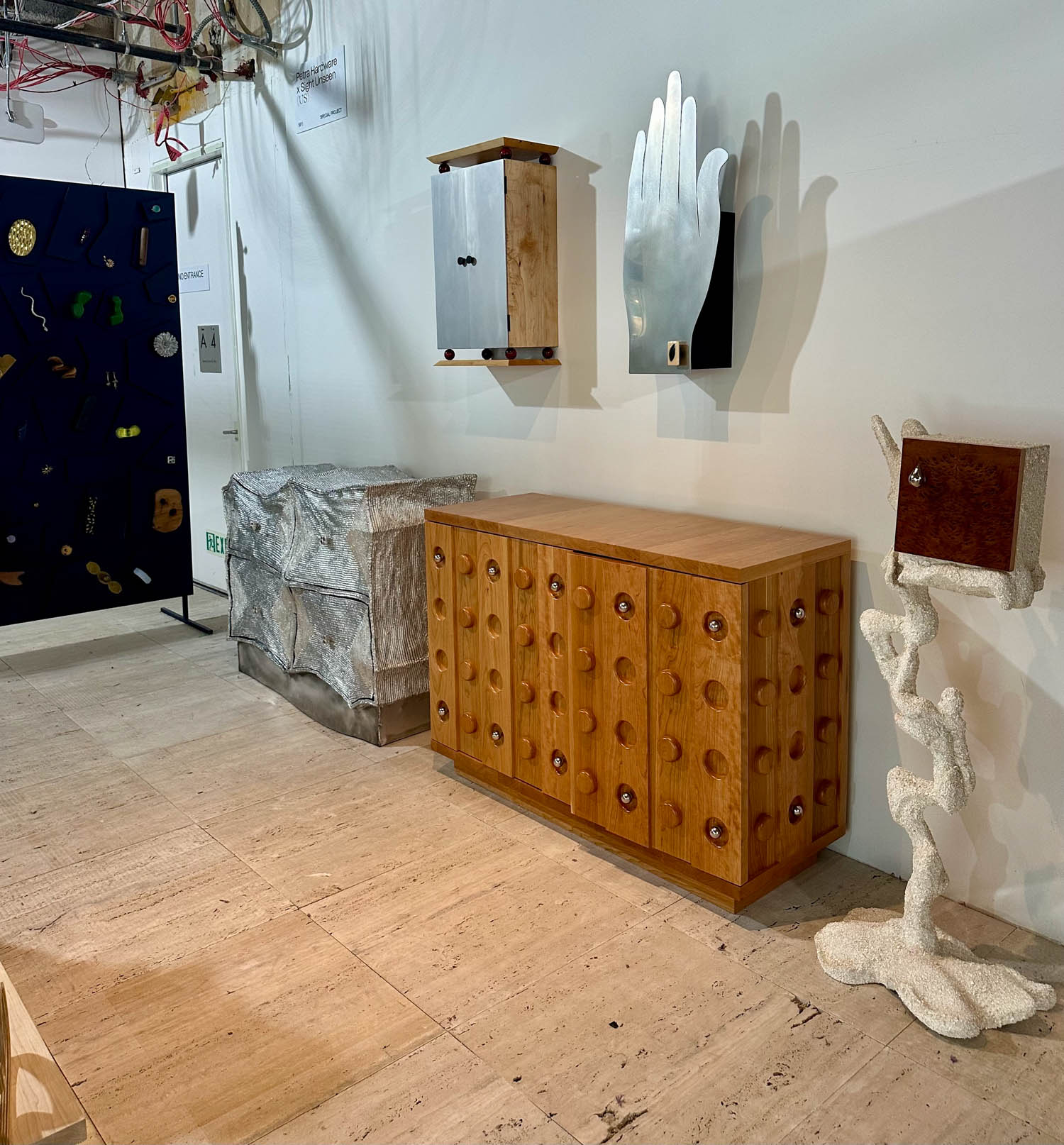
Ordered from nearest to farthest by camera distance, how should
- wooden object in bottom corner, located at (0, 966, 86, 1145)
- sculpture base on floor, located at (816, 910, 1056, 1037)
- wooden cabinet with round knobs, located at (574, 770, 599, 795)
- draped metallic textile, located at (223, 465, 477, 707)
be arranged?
1. wooden object in bottom corner, located at (0, 966, 86, 1145)
2. sculpture base on floor, located at (816, 910, 1056, 1037)
3. wooden cabinet with round knobs, located at (574, 770, 599, 795)
4. draped metallic textile, located at (223, 465, 477, 707)

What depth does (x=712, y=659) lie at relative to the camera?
2.40m

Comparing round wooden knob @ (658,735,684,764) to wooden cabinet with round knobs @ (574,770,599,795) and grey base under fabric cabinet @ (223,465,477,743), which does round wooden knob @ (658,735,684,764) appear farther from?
grey base under fabric cabinet @ (223,465,477,743)

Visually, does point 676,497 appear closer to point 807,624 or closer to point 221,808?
point 807,624

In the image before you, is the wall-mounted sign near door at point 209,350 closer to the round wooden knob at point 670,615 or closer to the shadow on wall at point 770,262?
the shadow on wall at point 770,262

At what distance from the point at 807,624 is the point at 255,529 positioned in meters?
2.36

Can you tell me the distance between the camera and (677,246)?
9.04ft

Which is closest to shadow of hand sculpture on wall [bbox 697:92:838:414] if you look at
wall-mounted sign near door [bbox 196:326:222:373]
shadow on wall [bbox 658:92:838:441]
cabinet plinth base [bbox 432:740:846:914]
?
shadow on wall [bbox 658:92:838:441]

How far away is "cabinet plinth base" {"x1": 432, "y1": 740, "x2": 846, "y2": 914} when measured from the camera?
8.27 feet

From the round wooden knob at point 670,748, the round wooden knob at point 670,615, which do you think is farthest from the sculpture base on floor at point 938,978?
the round wooden knob at point 670,615

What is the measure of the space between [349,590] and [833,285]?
1838 millimetres

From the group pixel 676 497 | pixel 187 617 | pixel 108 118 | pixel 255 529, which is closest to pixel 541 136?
pixel 676 497

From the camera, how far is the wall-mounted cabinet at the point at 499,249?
10.6 feet

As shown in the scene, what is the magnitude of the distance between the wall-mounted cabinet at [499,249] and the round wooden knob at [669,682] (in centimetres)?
129

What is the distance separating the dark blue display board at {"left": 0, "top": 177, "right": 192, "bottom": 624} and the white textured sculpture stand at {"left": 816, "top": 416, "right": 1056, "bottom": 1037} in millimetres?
3649
